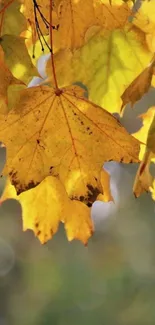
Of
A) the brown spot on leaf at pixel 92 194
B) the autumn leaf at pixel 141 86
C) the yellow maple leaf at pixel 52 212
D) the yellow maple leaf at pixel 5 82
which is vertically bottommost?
the yellow maple leaf at pixel 52 212

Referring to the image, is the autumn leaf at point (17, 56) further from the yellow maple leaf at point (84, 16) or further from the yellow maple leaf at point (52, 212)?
the yellow maple leaf at point (52, 212)

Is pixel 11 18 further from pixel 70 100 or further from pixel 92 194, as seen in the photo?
pixel 92 194

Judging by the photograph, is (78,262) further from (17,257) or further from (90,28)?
(90,28)

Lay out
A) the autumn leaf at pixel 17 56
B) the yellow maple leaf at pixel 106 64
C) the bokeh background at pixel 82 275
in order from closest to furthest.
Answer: the autumn leaf at pixel 17 56
the yellow maple leaf at pixel 106 64
the bokeh background at pixel 82 275

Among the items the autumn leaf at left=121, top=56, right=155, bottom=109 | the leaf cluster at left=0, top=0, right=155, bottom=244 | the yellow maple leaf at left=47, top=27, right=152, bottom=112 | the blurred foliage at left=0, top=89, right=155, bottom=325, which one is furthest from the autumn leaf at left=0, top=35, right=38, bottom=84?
the blurred foliage at left=0, top=89, right=155, bottom=325

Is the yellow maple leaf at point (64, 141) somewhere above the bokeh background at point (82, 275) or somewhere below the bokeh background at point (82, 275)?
above

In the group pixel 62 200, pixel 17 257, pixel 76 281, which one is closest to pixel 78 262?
pixel 76 281

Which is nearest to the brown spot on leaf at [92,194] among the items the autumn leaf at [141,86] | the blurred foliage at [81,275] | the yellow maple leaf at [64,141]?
the yellow maple leaf at [64,141]
